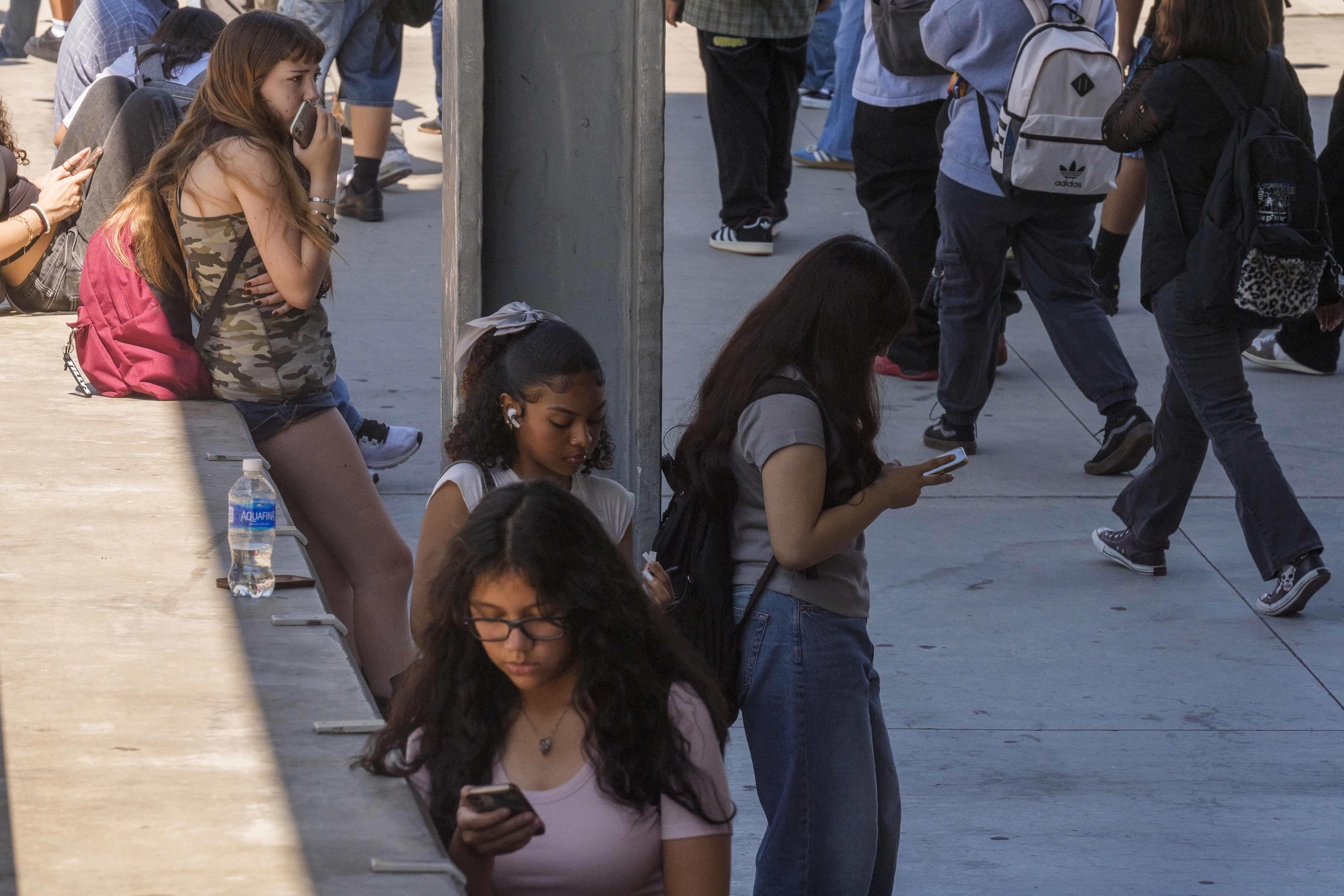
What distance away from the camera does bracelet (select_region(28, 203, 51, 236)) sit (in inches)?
209

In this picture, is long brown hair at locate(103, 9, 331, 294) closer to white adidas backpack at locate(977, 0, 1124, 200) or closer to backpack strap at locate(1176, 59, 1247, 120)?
backpack strap at locate(1176, 59, 1247, 120)

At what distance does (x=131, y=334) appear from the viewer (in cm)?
459

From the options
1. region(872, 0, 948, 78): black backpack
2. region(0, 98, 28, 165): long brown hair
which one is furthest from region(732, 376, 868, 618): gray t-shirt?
region(872, 0, 948, 78): black backpack

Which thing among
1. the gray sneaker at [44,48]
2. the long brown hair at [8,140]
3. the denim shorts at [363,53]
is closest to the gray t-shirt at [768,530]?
the long brown hair at [8,140]

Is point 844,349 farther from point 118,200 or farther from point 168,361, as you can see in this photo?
point 118,200

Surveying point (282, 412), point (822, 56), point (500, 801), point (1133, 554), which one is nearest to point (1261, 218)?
point (1133, 554)

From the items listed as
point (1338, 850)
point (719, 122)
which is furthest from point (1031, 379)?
point (1338, 850)

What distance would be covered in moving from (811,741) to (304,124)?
209cm

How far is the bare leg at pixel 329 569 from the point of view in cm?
434

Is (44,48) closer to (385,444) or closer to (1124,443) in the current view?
(385,444)

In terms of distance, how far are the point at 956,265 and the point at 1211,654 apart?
77.6 inches

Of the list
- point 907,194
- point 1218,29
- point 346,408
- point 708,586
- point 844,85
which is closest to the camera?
point 708,586

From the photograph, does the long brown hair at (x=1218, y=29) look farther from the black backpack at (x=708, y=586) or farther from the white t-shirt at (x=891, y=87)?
the black backpack at (x=708, y=586)

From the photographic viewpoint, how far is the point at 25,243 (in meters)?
5.41
